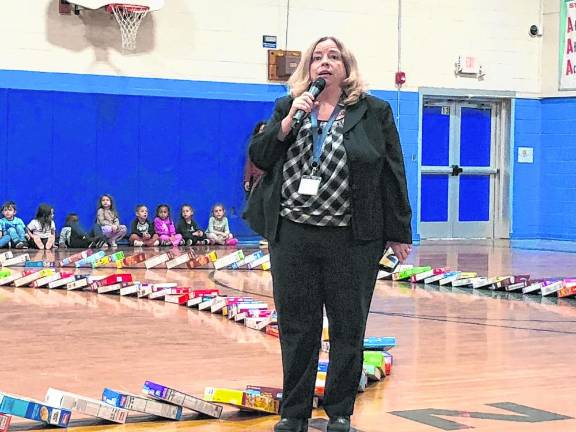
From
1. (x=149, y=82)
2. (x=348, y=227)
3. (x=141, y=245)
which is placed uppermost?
(x=149, y=82)

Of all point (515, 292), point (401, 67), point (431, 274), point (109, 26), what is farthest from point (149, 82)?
point (515, 292)

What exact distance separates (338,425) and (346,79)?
1.40m

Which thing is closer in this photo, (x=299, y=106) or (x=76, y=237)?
(x=299, y=106)

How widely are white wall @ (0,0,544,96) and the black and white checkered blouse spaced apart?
479 inches

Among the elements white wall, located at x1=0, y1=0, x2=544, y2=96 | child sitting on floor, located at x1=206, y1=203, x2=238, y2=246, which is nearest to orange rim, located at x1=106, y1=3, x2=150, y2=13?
white wall, located at x1=0, y1=0, x2=544, y2=96

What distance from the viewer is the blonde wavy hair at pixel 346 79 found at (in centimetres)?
452

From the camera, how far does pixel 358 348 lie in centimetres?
452

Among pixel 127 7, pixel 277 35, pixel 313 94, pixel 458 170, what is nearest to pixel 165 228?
pixel 127 7

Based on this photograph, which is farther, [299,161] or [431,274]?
[431,274]

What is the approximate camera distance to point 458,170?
65.0ft

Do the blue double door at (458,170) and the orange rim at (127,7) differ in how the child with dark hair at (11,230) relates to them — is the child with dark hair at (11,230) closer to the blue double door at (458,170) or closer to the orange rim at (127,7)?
the orange rim at (127,7)

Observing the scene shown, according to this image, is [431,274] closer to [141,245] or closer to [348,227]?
[141,245]

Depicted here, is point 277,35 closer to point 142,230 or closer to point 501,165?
point 142,230

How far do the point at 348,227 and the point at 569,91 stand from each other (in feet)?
53.8
